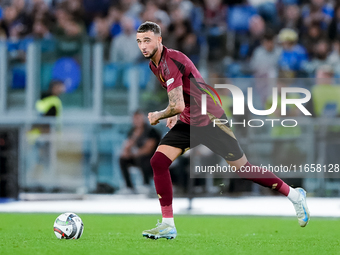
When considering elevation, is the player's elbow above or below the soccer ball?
above

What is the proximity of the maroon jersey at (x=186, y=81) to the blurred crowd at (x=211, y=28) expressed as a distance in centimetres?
562

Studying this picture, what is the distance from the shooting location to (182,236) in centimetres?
616

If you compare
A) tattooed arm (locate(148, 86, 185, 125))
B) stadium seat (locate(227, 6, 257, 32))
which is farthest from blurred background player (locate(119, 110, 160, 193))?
tattooed arm (locate(148, 86, 185, 125))

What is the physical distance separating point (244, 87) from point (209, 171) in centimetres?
180

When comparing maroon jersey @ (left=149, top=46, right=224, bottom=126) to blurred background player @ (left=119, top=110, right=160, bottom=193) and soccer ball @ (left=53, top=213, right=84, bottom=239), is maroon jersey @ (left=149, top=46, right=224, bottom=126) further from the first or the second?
blurred background player @ (left=119, top=110, right=160, bottom=193)

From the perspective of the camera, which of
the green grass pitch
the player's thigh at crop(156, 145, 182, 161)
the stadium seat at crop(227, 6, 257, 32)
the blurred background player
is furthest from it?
the stadium seat at crop(227, 6, 257, 32)

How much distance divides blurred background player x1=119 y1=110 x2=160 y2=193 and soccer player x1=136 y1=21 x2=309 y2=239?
4913 millimetres

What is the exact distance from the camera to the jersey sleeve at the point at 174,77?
549 cm

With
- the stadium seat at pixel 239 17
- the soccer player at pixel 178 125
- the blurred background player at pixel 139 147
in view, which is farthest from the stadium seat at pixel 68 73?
the soccer player at pixel 178 125

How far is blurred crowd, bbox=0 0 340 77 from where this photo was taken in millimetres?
12023

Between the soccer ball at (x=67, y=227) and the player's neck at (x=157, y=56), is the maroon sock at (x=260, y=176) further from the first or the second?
the soccer ball at (x=67, y=227)

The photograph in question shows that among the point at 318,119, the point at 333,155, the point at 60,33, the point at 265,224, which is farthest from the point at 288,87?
the point at 60,33

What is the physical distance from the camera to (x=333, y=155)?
10617 millimetres

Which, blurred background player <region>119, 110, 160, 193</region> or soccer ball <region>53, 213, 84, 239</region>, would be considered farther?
blurred background player <region>119, 110, 160, 193</region>
